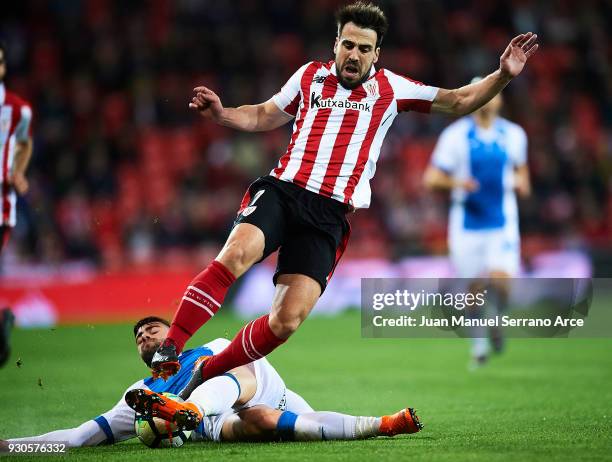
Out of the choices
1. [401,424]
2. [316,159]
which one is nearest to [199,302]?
[316,159]

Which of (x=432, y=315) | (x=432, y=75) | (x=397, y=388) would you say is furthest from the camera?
(x=432, y=75)

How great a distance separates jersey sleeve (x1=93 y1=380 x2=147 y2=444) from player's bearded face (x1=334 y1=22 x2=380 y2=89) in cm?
205

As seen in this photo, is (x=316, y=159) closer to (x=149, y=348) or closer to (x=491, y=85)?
(x=491, y=85)

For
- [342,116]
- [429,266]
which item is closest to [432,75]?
[429,266]

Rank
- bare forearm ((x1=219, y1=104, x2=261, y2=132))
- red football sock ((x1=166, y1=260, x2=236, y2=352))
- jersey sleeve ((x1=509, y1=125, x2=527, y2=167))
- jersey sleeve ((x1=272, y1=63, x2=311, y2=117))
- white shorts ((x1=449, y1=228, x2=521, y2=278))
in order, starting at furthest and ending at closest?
jersey sleeve ((x1=509, y1=125, x2=527, y2=167)), white shorts ((x1=449, y1=228, x2=521, y2=278)), jersey sleeve ((x1=272, y1=63, x2=311, y2=117)), bare forearm ((x1=219, y1=104, x2=261, y2=132)), red football sock ((x1=166, y1=260, x2=236, y2=352))

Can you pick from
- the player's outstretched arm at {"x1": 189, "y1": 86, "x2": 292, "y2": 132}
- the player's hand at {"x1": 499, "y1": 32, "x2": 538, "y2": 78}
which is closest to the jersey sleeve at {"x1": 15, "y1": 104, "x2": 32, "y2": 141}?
the player's outstretched arm at {"x1": 189, "y1": 86, "x2": 292, "y2": 132}

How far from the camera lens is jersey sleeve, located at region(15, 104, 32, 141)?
7402 mm

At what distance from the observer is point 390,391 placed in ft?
25.0

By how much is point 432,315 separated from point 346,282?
3.22 meters

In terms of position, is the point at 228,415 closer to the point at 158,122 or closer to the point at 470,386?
the point at 470,386

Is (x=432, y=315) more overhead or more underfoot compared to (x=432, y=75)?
more underfoot

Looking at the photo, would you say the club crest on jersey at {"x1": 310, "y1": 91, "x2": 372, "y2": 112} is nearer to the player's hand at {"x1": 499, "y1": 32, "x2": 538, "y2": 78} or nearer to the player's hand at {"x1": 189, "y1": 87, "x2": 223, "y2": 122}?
the player's hand at {"x1": 189, "y1": 87, "x2": 223, "y2": 122}

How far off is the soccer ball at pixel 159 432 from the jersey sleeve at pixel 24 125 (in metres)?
3.16

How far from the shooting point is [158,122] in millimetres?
17344
